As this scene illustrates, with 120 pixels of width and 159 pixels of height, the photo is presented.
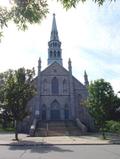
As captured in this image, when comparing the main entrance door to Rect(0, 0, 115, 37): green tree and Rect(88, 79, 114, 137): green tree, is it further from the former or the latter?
Rect(0, 0, 115, 37): green tree

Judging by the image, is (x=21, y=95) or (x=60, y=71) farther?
(x=60, y=71)

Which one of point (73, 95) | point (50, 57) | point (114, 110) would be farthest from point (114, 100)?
point (50, 57)

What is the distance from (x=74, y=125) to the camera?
4225 centimetres

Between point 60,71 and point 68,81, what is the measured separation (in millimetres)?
2483

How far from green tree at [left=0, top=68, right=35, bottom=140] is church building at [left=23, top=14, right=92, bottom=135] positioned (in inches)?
673

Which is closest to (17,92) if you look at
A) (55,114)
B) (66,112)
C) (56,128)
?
(56,128)

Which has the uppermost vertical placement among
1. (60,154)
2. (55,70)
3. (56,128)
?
(55,70)

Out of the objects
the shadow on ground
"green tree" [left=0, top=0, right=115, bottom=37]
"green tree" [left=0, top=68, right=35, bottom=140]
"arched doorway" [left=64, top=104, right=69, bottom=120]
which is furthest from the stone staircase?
"green tree" [left=0, top=0, right=115, bottom=37]

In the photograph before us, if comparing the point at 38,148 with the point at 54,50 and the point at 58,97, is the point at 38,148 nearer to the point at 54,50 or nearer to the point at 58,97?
the point at 58,97

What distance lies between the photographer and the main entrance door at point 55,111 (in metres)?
47.0

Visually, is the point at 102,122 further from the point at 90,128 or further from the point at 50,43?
the point at 50,43

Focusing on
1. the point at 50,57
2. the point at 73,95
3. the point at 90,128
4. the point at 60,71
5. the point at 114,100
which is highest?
the point at 50,57

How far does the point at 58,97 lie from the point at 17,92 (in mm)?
20693

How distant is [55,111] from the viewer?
4744 cm
